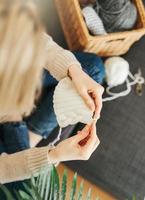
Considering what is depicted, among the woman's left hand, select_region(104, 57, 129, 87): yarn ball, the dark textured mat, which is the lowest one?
the dark textured mat

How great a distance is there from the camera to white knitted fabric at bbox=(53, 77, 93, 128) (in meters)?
0.87

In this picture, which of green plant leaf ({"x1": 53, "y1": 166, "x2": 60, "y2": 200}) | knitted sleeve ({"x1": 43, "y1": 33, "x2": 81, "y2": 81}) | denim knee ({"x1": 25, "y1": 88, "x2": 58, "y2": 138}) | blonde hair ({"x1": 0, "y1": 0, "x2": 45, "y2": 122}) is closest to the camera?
blonde hair ({"x1": 0, "y1": 0, "x2": 45, "y2": 122})

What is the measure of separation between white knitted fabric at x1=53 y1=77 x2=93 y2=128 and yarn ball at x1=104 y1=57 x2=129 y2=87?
1.11 ft

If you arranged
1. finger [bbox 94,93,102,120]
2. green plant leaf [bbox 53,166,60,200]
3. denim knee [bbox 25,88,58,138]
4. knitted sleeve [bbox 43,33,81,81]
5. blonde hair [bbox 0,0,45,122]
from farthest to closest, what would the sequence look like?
denim knee [bbox 25,88,58,138] < knitted sleeve [bbox 43,33,81,81] < finger [bbox 94,93,102,120] < green plant leaf [bbox 53,166,60,200] < blonde hair [bbox 0,0,45,122]

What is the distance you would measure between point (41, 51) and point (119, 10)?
0.71 metres

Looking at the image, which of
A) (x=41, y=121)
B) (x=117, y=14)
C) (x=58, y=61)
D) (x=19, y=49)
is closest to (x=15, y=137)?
(x=41, y=121)

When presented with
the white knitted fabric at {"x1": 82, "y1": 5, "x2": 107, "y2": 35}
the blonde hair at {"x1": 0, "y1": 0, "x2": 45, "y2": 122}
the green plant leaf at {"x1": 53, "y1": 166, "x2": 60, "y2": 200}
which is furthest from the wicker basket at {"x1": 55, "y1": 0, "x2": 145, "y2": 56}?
the blonde hair at {"x1": 0, "y1": 0, "x2": 45, "y2": 122}

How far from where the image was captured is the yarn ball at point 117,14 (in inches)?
46.9

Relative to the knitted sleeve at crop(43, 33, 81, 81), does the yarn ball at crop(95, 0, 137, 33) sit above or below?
below

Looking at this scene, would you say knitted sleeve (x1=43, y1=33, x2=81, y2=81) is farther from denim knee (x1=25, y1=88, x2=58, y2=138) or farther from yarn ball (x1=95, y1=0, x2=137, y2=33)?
yarn ball (x1=95, y1=0, x2=137, y2=33)

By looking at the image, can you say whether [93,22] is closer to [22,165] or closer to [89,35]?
[89,35]

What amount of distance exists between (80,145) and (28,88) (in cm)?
37

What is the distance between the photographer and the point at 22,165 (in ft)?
3.12

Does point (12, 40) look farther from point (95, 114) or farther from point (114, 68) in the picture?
point (114, 68)
